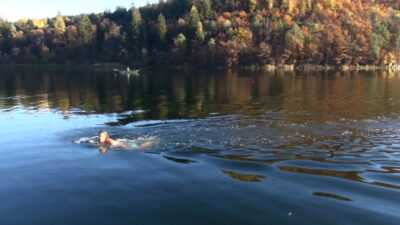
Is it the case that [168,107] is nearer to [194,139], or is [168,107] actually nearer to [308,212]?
[194,139]

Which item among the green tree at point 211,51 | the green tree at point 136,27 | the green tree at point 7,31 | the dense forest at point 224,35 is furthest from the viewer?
the green tree at point 7,31

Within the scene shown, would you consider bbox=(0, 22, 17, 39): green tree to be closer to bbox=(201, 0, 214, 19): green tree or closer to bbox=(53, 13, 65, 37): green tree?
bbox=(53, 13, 65, 37): green tree

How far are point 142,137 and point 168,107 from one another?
10793 millimetres

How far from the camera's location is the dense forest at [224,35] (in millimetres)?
115938

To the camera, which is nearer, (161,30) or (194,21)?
(194,21)

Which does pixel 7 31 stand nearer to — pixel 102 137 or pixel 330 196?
pixel 102 137

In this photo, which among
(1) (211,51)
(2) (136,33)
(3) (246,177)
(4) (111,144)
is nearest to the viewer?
(3) (246,177)

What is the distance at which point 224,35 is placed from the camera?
12525cm

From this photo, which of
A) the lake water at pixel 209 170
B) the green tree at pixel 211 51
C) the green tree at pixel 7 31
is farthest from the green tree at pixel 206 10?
the lake water at pixel 209 170

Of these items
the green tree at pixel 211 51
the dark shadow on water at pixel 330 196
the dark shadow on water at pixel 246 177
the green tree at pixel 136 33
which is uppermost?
the green tree at pixel 136 33

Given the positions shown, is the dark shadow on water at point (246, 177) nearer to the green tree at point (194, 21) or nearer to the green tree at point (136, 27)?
the green tree at point (194, 21)

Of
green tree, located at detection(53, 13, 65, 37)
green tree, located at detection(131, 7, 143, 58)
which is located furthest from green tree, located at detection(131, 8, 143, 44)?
green tree, located at detection(53, 13, 65, 37)

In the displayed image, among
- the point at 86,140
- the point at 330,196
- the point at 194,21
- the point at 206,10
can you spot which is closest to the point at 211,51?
the point at 194,21

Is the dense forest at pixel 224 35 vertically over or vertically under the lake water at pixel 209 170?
over
